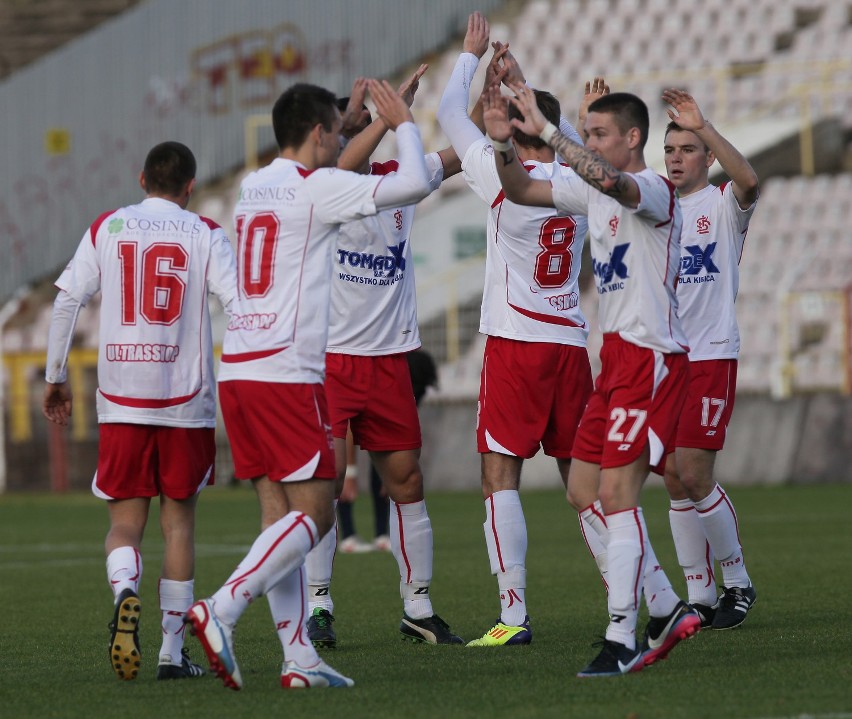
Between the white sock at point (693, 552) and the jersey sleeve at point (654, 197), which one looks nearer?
the jersey sleeve at point (654, 197)

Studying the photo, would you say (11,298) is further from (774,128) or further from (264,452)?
(264,452)

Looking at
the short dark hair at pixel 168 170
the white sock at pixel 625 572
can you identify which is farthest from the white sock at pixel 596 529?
the short dark hair at pixel 168 170

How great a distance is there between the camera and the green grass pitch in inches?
212

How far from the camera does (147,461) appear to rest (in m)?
6.47

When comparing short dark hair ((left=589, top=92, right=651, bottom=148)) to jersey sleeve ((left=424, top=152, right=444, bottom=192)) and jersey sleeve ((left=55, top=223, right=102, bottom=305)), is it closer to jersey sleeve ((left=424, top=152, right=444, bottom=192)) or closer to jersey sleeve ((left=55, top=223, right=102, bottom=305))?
jersey sleeve ((left=424, top=152, right=444, bottom=192))

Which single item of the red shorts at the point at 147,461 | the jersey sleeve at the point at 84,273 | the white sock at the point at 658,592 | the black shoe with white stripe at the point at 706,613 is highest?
the jersey sleeve at the point at 84,273

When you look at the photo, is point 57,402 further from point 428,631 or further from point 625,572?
point 625,572

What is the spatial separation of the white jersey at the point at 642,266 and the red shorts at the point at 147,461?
1.75m

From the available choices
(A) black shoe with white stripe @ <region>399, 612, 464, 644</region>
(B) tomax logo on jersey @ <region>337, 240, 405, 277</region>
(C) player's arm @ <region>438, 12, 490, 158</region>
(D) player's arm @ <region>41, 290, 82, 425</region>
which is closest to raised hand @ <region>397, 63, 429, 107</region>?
(C) player's arm @ <region>438, 12, 490, 158</region>

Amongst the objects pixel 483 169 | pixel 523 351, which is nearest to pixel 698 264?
pixel 523 351

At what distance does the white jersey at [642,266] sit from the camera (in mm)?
6109

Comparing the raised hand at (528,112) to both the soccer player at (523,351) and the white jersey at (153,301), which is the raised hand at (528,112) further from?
the white jersey at (153,301)

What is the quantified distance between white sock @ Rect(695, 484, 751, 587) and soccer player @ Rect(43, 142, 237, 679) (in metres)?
2.60

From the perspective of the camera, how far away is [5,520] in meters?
16.7
